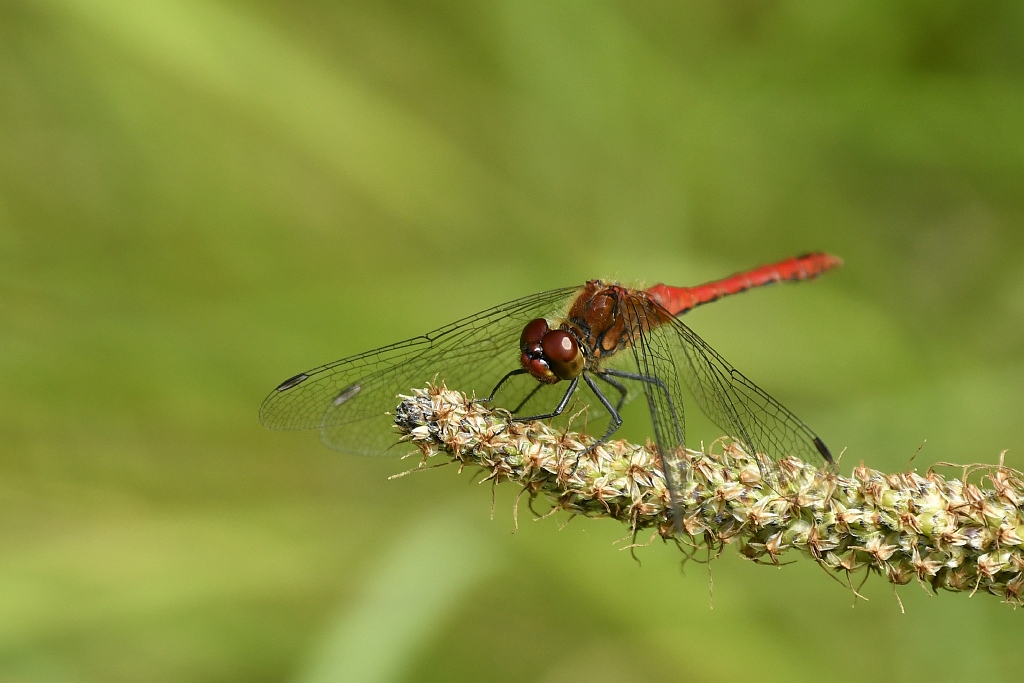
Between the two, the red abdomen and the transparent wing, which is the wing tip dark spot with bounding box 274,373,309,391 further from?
the red abdomen

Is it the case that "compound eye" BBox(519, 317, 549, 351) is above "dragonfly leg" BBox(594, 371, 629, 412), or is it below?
above

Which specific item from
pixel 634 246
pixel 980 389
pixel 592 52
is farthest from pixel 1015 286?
pixel 592 52

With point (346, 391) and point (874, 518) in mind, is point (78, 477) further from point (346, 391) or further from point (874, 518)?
point (874, 518)

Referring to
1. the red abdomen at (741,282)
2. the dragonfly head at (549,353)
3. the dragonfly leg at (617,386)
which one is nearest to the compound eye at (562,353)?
the dragonfly head at (549,353)

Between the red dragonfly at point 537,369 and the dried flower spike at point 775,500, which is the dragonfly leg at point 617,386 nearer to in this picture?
the red dragonfly at point 537,369

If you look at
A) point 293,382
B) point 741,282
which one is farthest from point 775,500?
point 741,282

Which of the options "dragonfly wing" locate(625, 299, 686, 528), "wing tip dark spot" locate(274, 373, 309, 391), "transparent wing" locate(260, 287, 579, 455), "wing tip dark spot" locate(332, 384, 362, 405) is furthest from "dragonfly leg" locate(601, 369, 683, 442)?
"wing tip dark spot" locate(274, 373, 309, 391)

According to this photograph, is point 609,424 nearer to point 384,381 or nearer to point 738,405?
point 738,405
